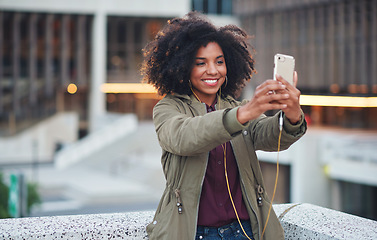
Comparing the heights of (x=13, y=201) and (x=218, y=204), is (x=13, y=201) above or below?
below

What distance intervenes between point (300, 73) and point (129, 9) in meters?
13.6

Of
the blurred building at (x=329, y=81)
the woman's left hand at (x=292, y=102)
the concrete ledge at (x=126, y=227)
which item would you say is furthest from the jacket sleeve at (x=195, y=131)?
the blurred building at (x=329, y=81)

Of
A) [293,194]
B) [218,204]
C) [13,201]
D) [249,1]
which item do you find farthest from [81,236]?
[249,1]

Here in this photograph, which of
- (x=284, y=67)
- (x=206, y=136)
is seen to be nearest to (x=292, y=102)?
(x=284, y=67)

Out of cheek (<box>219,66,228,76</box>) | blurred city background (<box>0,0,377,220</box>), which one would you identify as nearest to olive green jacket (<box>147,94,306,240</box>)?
cheek (<box>219,66,228,76</box>)

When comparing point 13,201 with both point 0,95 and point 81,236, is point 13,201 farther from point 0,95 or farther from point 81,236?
point 0,95

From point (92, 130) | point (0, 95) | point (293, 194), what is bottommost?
point (293, 194)

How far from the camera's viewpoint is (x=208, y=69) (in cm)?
304

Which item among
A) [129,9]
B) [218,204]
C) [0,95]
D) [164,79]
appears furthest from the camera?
[129,9]

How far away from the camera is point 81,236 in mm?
3275

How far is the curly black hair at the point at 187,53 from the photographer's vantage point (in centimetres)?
303

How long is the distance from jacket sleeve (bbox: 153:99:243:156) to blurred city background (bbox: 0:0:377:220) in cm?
2606

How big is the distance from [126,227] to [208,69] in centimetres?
109

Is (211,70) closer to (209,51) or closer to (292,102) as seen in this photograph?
(209,51)
